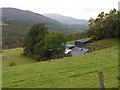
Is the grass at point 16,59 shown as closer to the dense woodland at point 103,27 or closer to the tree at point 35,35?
the tree at point 35,35

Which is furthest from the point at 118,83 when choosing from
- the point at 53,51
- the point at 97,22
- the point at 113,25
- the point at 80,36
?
the point at 80,36

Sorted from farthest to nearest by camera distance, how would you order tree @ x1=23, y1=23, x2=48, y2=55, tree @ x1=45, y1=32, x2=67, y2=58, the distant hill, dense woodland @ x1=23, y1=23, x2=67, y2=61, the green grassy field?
the distant hill → tree @ x1=23, y1=23, x2=48, y2=55 → dense woodland @ x1=23, y1=23, x2=67, y2=61 → tree @ x1=45, y1=32, x2=67, y2=58 → the green grassy field

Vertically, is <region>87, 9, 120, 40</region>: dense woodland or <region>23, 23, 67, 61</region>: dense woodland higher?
<region>87, 9, 120, 40</region>: dense woodland

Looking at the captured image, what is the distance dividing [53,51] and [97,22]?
72.3ft

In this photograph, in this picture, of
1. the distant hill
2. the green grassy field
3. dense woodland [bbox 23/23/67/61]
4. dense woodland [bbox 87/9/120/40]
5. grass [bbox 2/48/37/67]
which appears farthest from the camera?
the distant hill

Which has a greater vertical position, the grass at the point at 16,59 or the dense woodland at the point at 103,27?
the dense woodland at the point at 103,27

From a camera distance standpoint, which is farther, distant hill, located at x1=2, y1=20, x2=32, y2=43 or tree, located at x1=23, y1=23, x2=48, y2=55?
distant hill, located at x1=2, y1=20, x2=32, y2=43

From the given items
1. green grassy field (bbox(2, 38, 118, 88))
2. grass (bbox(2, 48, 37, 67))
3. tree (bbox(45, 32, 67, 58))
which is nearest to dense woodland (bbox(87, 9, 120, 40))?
tree (bbox(45, 32, 67, 58))

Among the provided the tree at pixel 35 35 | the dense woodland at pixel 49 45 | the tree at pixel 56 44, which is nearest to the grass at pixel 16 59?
the tree at pixel 35 35

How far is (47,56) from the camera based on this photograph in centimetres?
3123

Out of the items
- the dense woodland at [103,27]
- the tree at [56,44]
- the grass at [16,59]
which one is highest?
the dense woodland at [103,27]

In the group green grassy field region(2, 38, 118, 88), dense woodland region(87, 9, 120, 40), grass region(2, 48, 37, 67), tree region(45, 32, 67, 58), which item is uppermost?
dense woodland region(87, 9, 120, 40)

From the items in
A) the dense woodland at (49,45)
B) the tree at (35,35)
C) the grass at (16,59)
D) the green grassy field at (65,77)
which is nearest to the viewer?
the green grassy field at (65,77)

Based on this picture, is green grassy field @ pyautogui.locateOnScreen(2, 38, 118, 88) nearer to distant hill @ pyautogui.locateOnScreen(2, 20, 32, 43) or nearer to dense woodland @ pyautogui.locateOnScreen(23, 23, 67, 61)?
dense woodland @ pyautogui.locateOnScreen(23, 23, 67, 61)
